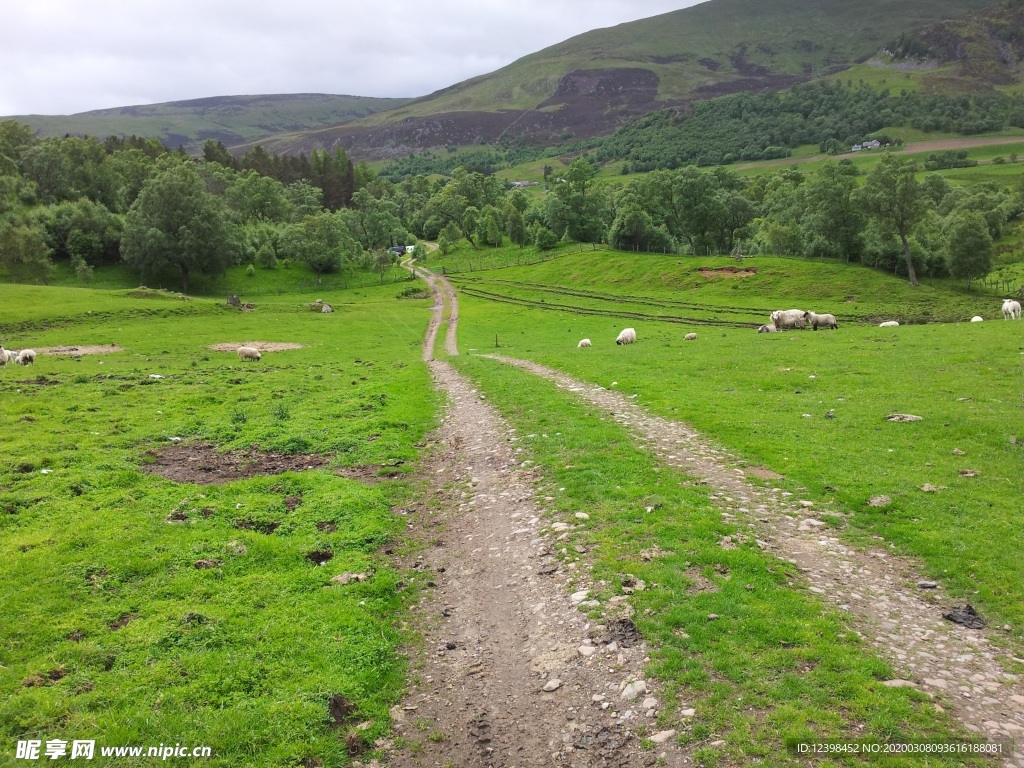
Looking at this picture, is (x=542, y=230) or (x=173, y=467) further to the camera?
(x=542, y=230)

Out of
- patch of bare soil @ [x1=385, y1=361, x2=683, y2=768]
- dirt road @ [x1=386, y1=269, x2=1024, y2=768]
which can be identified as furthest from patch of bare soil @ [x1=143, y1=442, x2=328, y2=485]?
patch of bare soil @ [x1=385, y1=361, x2=683, y2=768]

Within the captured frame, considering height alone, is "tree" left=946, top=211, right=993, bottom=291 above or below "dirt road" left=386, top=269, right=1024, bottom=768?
above

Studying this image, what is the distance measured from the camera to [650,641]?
27.5 feet

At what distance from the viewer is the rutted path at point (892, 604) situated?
695 cm

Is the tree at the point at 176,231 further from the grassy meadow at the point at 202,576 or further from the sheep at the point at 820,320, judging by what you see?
the sheep at the point at 820,320

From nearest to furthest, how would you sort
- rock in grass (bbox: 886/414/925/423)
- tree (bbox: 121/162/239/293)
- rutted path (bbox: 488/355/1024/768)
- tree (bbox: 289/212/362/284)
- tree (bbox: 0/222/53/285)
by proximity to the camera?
1. rutted path (bbox: 488/355/1024/768)
2. rock in grass (bbox: 886/414/925/423)
3. tree (bbox: 0/222/53/285)
4. tree (bbox: 121/162/239/293)
5. tree (bbox: 289/212/362/284)

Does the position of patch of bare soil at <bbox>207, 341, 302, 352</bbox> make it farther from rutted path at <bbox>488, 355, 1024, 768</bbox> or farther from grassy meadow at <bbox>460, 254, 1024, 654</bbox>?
rutted path at <bbox>488, 355, 1024, 768</bbox>

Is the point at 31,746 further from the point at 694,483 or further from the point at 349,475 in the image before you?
the point at 694,483

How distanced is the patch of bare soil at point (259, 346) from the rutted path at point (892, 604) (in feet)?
129

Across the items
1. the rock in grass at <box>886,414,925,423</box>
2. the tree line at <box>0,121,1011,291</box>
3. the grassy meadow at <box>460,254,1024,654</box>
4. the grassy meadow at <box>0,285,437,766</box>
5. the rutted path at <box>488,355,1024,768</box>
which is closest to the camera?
the rutted path at <box>488,355,1024,768</box>

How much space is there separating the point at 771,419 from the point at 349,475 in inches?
581

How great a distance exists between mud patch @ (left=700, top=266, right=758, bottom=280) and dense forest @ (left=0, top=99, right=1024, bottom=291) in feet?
49.8

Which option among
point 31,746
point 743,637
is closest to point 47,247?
point 31,746

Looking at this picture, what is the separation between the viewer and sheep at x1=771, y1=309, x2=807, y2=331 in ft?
155
